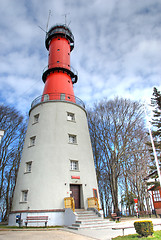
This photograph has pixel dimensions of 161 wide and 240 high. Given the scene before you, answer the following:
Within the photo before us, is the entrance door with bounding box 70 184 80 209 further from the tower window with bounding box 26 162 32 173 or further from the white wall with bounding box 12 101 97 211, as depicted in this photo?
the tower window with bounding box 26 162 32 173

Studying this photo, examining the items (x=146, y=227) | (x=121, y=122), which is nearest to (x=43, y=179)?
(x=146, y=227)

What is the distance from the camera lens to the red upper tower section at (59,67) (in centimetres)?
2292

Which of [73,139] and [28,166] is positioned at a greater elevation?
[73,139]

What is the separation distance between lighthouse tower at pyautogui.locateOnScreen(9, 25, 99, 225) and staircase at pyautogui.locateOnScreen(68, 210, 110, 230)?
3.59 feet

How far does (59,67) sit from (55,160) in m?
12.5

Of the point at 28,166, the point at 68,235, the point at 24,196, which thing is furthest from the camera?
the point at 28,166

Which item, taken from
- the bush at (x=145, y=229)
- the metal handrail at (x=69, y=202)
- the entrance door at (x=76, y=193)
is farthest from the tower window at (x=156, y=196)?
the bush at (x=145, y=229)

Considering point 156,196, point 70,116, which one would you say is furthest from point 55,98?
point 156,196

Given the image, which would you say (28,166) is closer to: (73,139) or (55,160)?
(55,160)

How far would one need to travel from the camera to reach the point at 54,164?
57.9 ft

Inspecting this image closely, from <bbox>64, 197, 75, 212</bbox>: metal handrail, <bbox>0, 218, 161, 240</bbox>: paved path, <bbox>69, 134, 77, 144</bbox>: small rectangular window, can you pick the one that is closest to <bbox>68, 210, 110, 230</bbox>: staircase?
<bbox>0, 218, 161, 240</bbox>: paved path

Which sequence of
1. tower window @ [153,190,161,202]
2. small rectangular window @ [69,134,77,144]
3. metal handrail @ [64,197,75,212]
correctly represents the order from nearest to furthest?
metal handrail @ [64,197,75,212] → small rectangular window @ [69,134,77,144] → tower window @ [153,190,161,202]

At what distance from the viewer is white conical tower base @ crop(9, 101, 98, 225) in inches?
643

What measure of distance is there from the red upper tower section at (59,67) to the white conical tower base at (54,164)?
2091mm
